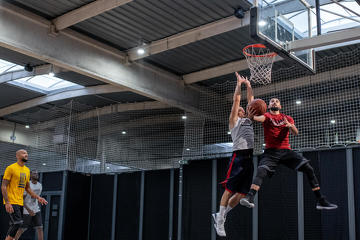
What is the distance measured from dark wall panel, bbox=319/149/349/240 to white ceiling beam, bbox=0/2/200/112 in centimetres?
576

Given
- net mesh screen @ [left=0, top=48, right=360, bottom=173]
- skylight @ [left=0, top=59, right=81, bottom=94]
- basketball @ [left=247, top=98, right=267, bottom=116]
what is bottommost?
basketball @ [left=247, top=98, right=267, bottom=116]

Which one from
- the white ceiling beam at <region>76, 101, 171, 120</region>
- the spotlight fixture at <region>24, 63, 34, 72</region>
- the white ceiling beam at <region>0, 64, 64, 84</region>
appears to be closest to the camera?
the white ceiling beam at <region>0, 64, 64, 84</region>

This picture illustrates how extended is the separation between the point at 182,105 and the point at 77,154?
4.07 meters

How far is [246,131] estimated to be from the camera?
6.80 m

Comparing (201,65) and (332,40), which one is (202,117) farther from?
(332,40)

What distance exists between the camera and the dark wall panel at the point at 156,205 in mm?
14211

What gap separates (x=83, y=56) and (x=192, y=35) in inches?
121

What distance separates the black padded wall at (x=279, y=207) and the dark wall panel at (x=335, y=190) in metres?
0.76

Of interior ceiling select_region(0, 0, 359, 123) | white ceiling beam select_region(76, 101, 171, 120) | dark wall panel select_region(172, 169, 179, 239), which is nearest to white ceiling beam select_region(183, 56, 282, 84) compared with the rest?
interior ceiling select_region(0, 0, 359, 123)

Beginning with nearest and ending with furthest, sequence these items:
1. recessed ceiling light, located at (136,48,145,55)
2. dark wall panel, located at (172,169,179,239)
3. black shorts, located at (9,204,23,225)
→ black shorts, located at (9,204,23,225) < recessed ceiling light, located at (136,48,145,55) < dark wall panel, located at (172,169,179,239)

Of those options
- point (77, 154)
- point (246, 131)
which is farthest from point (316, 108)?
point (77, 154)

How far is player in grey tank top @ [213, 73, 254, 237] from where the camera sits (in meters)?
6.66

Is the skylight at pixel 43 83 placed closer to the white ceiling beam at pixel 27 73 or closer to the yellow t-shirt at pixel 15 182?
the white ceiling beam at pixel 27 73

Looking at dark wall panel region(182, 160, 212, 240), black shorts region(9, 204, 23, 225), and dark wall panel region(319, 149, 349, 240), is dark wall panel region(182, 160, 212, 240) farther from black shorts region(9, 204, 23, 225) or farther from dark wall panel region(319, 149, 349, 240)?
black shorts region(9, 204, 23, 225)
